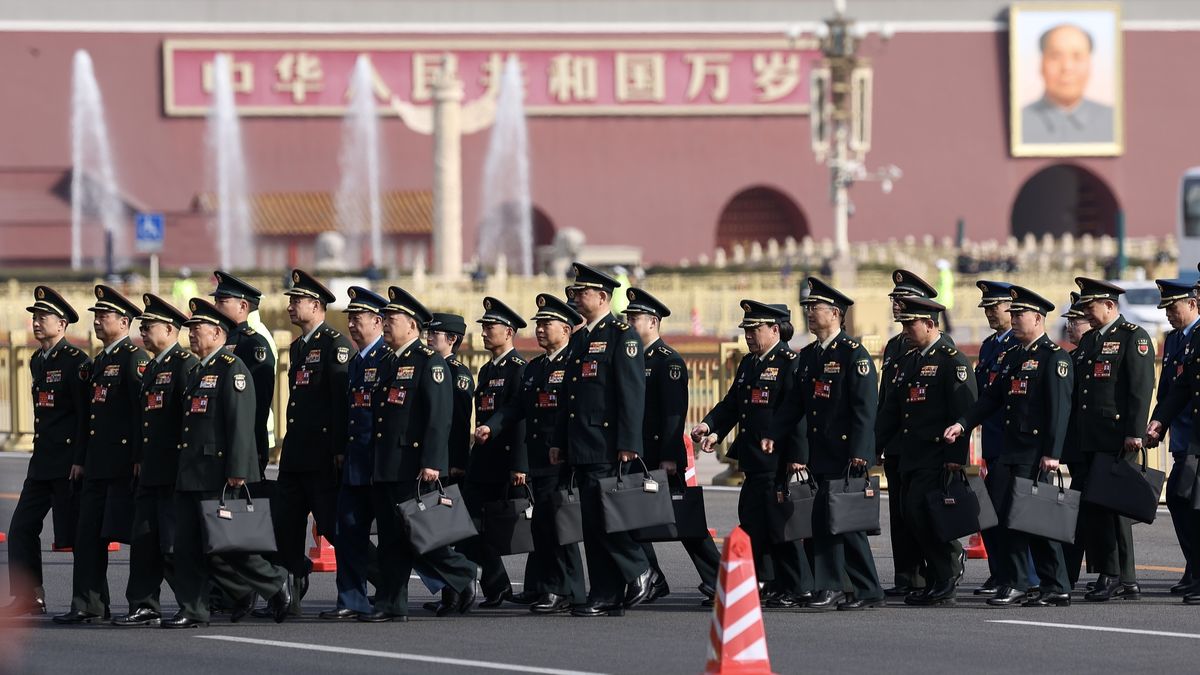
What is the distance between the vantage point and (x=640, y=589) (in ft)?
33.8

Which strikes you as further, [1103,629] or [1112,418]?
[1112,418]

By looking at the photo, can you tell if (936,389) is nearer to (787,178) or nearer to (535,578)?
(535,578)

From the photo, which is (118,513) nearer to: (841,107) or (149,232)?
(149,232)

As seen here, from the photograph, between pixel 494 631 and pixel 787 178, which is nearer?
pixel 494 631

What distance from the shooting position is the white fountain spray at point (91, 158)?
50.1m

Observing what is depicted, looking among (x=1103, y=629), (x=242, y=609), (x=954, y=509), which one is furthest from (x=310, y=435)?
(x=1103, y=629)

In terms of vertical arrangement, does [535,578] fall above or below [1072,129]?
below

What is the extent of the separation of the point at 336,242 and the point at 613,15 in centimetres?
1023

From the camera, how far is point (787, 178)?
54.5 meters

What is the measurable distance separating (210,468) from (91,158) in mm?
42920

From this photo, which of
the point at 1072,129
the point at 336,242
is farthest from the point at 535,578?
the point at 1072,129

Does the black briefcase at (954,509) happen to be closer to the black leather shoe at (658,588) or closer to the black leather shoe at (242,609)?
the black leather shoe at (658,588)

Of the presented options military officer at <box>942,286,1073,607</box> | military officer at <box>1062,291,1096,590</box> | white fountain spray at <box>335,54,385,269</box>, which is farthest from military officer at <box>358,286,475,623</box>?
white fountain spray at <box>335,54,385,269</box>

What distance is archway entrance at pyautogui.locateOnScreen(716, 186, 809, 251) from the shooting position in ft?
182
